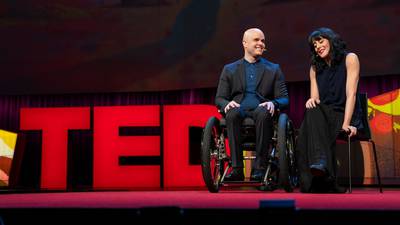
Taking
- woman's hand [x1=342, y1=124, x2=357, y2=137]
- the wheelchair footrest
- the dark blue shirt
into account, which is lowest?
the wheelchair footrest

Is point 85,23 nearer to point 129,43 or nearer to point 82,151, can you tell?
point 129,43

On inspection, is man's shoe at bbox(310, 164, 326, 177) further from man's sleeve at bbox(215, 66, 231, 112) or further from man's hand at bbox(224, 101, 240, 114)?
man's sleeve at bbox(215, 66, 231, 112)

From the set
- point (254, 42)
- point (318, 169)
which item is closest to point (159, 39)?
point (254, 42)

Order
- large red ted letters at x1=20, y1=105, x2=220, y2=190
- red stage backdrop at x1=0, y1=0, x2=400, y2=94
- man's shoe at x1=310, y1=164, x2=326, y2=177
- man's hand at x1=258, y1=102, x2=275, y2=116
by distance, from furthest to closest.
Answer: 1. large red ted letters at x1=20, y1=105, x2=220, y2=190
2. red stage backdrop at x1=0, y1=0, x2=400, y2=94
3. man's hand at x1=258, y1=102, x2=275, y2=116
4. man's shoe at x1=310, y1=164, x2=326, y2=177

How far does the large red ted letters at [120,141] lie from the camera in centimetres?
504

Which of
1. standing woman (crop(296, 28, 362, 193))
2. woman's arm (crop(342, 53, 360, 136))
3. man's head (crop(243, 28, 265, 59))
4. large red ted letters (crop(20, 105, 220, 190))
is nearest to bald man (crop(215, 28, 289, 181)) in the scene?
man's head (crop(243, 28, 265, 59))

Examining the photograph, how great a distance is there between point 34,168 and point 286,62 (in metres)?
2.47

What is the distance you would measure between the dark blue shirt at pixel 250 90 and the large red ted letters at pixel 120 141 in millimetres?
1543

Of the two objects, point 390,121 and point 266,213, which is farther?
point 390,121

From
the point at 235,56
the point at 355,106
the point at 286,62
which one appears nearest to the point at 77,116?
the point at 235,56

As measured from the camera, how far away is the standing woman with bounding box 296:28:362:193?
320cm

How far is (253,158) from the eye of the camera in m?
3.29

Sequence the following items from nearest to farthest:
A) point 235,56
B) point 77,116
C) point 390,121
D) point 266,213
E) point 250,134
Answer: point 266,213 < point 250,134 < point 390,121 < point 235,56 < point 77,116

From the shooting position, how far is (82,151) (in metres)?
5.59
